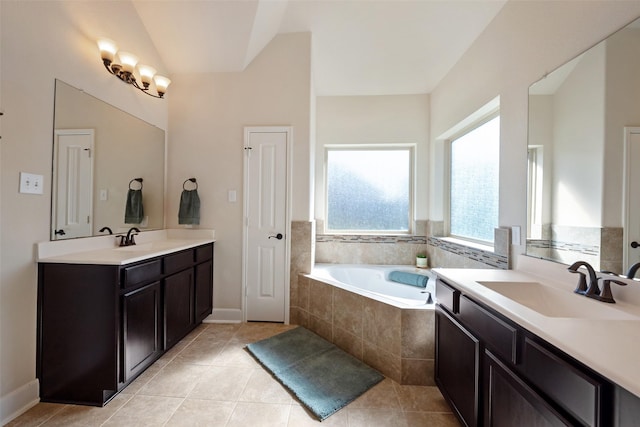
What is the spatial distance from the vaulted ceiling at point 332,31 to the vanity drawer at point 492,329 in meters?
2.15

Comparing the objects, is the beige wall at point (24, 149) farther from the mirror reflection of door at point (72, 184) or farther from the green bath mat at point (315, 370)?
the green bath mat at point (315, 370)

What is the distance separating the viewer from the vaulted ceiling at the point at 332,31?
2004mm

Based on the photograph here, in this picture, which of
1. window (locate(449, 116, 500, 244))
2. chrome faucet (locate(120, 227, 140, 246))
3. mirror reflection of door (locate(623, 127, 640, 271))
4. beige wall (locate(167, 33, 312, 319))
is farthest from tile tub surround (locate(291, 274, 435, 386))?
chrome faucet (locate(120, 227, 140, 246))

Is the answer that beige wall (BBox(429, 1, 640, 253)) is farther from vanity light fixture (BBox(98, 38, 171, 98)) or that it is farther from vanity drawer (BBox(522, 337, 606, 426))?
vanity light fixture (BBox(98, 38, 171, 98))

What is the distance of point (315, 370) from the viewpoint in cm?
172

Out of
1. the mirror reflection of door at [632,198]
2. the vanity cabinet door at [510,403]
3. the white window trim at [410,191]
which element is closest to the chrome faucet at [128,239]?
the white window trim at [410,191]

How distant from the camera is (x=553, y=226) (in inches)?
53.4

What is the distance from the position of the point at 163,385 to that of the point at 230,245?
1.21 m

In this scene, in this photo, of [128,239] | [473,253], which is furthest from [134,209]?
[473,253]

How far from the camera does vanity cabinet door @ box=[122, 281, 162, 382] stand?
1.46 meters

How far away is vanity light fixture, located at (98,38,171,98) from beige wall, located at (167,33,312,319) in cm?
31

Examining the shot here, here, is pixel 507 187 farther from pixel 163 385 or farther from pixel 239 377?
pixel 163 385

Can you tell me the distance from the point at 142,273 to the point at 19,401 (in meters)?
0.84

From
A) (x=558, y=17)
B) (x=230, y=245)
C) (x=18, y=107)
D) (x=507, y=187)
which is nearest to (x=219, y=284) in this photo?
(x=230, y=245)
